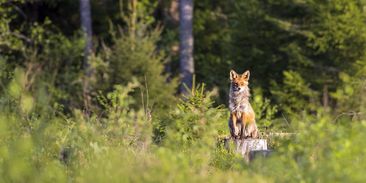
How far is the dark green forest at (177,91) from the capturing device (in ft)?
37.3

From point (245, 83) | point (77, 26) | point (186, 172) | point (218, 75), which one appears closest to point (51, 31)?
point (77, 26)

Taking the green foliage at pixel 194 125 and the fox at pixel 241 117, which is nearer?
the green foliage at pixel 194 125

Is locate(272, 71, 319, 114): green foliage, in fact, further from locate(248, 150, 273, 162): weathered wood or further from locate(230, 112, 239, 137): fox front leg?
locate(248, 150, 273, 162): weathered wood

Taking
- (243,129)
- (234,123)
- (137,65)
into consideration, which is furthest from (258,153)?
(137,65)

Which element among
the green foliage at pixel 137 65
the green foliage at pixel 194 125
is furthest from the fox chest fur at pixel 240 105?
the green foliage at pixel 137 65

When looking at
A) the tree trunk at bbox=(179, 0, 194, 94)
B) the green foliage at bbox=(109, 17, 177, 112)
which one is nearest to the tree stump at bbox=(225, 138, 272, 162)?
the green foliage at bbox=(109, 17, 177, 112)

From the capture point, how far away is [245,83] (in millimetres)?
16438

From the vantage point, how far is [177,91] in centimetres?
3628

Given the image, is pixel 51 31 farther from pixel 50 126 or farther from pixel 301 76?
pixel 50 126

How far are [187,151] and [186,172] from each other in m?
2.03

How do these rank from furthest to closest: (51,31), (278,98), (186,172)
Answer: (51,31), (278,98), (186,172)

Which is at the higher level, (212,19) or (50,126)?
(212,19)

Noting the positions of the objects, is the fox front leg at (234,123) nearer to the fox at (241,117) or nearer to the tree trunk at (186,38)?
the fox at (241,117)

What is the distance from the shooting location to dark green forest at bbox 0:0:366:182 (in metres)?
11.4
